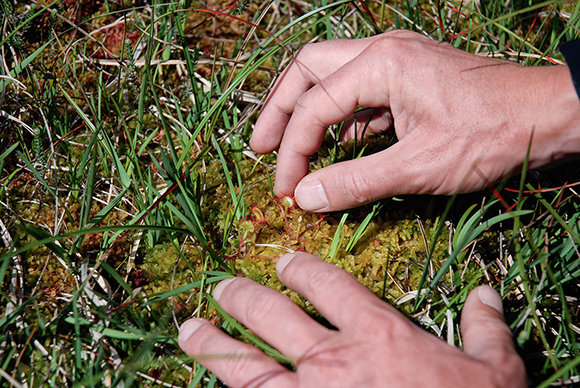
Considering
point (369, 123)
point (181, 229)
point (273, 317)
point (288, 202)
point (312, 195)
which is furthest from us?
point (369, 123)

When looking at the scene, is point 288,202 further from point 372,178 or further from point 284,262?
point 372,178

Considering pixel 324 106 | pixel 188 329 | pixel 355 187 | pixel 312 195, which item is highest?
pixel 324 106

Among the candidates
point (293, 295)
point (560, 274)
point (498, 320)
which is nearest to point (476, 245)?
point (560, 274)

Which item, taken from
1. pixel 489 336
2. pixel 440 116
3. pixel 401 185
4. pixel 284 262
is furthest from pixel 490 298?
pixel 284 262

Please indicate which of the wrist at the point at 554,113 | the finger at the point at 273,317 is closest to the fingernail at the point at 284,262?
the finger at the point at 273,317

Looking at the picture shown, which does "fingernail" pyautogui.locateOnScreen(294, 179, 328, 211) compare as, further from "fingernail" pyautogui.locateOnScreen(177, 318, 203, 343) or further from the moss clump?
"fingernail" pyautogui.locateOnScreen(177, 318, 203, 343)

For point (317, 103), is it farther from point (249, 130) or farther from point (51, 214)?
point (51, 214)
